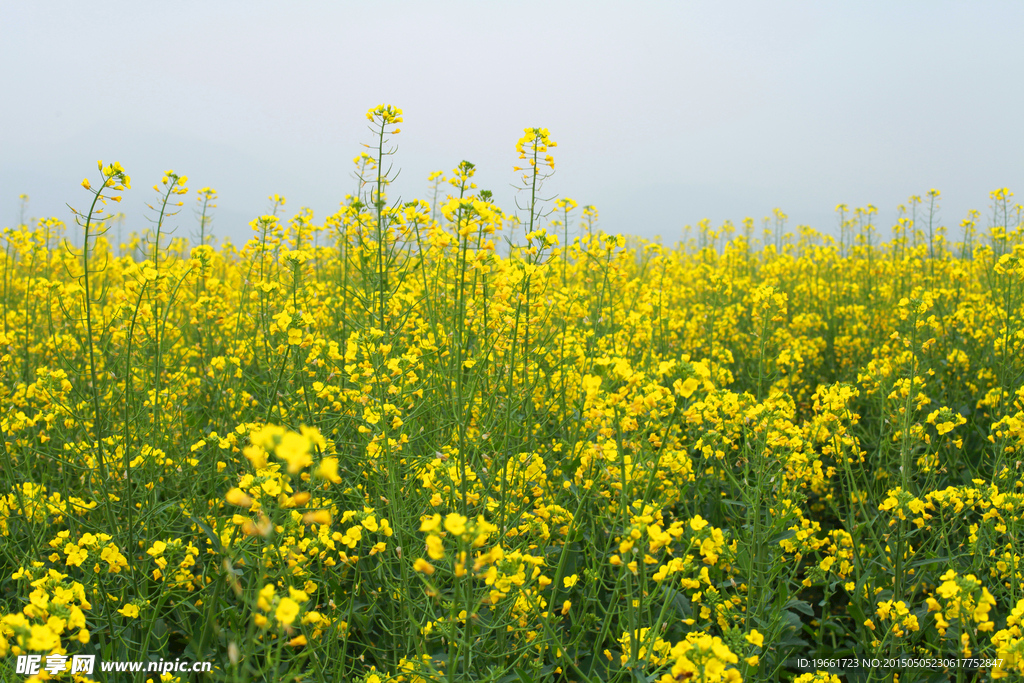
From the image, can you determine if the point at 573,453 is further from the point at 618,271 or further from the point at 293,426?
the point at 293,426

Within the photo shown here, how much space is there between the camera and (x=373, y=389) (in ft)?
7.98

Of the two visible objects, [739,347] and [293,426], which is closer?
[293,426]

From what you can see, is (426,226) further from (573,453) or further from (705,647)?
(705,647)

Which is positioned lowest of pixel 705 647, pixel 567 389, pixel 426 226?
pixel 705 647

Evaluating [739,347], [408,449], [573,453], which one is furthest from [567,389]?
[739,347]

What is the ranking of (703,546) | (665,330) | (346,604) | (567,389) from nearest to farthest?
(703,546) → (346,604) → (567,389) → (665,330)

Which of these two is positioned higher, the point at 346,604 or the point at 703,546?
the point at 703,546

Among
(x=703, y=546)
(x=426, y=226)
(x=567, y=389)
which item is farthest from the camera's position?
(x=567, y=389)

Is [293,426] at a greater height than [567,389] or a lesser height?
lesser

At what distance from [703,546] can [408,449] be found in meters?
1.21

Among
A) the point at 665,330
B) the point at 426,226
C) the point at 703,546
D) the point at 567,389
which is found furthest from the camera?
the point at 665,330

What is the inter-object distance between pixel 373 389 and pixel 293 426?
80 cm

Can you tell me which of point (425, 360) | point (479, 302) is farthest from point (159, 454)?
point (479, 302)

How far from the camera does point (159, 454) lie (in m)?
2.59
